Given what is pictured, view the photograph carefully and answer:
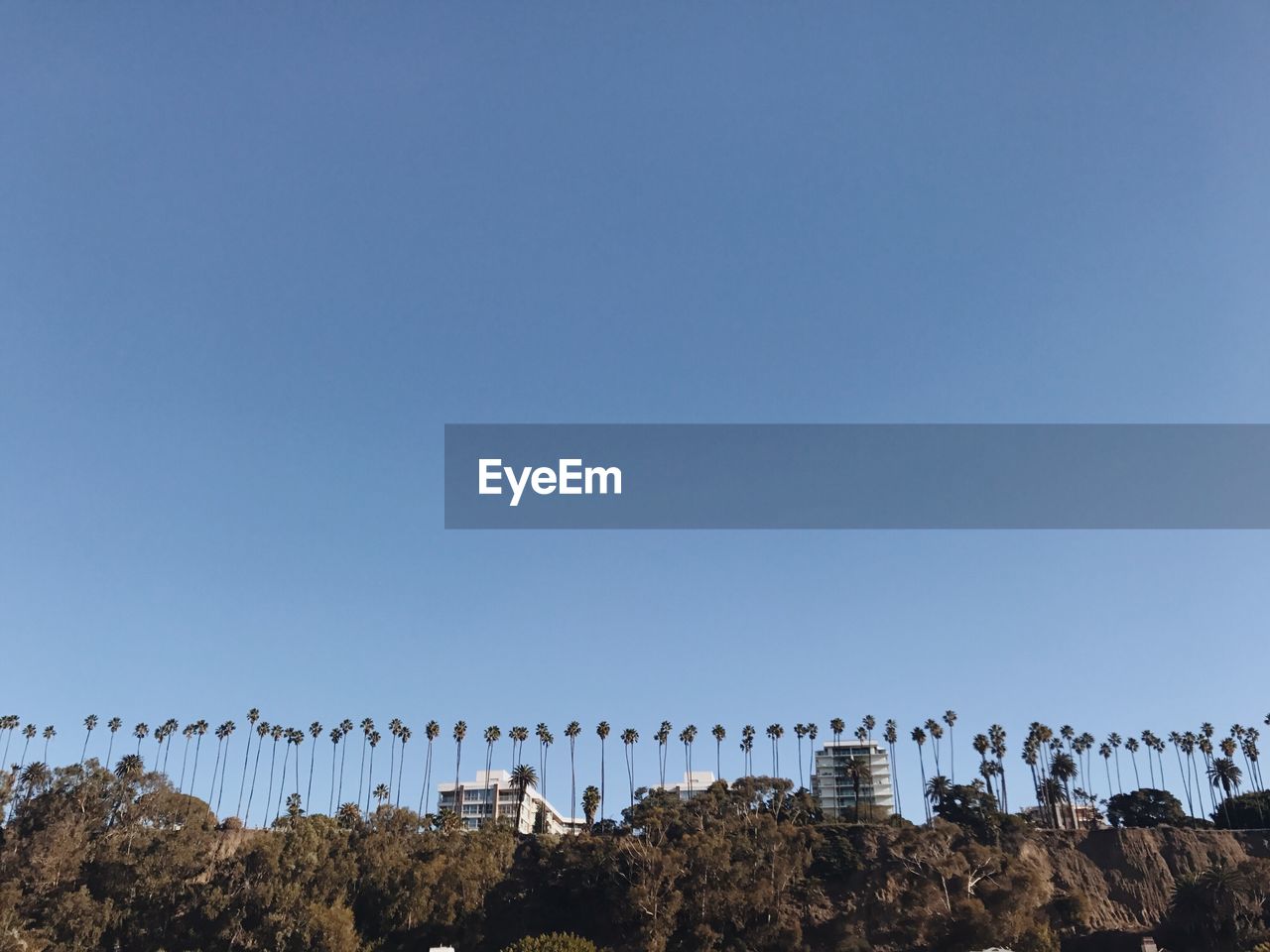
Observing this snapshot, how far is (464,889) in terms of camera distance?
3846 inches

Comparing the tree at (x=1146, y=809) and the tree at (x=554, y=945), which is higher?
the tree at (x=1146, y=809)

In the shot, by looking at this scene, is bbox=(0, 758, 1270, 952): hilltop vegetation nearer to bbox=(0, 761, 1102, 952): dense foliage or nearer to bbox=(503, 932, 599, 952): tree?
bbox=(0, 761, 1102, 952): dense foliage

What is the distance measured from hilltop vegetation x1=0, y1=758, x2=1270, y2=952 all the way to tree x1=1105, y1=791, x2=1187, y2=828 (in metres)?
34.3

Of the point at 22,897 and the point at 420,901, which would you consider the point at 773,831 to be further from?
the point at 22,897

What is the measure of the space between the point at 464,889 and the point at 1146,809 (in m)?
101

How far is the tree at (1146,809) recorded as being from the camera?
14062cm

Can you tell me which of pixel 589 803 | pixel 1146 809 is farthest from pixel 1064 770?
pixel 589 803

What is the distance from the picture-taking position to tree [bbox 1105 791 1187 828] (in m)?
141

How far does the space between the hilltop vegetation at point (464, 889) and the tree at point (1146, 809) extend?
3430cm

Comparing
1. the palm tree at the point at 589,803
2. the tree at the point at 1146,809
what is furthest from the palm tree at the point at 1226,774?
the palm tree at the point at 589,803

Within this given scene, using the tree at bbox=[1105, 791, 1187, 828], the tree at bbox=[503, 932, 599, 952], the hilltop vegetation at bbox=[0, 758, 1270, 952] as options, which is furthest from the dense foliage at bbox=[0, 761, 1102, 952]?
the tree at bbox=[1105, 791, 1187, 828]

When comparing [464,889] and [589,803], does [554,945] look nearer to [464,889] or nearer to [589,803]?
[464,889]

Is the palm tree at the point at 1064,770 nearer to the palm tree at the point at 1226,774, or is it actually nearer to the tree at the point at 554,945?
the palm tree at the point at 1226,774

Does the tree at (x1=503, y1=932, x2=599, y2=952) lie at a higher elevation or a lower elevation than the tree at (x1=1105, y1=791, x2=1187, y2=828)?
lower
